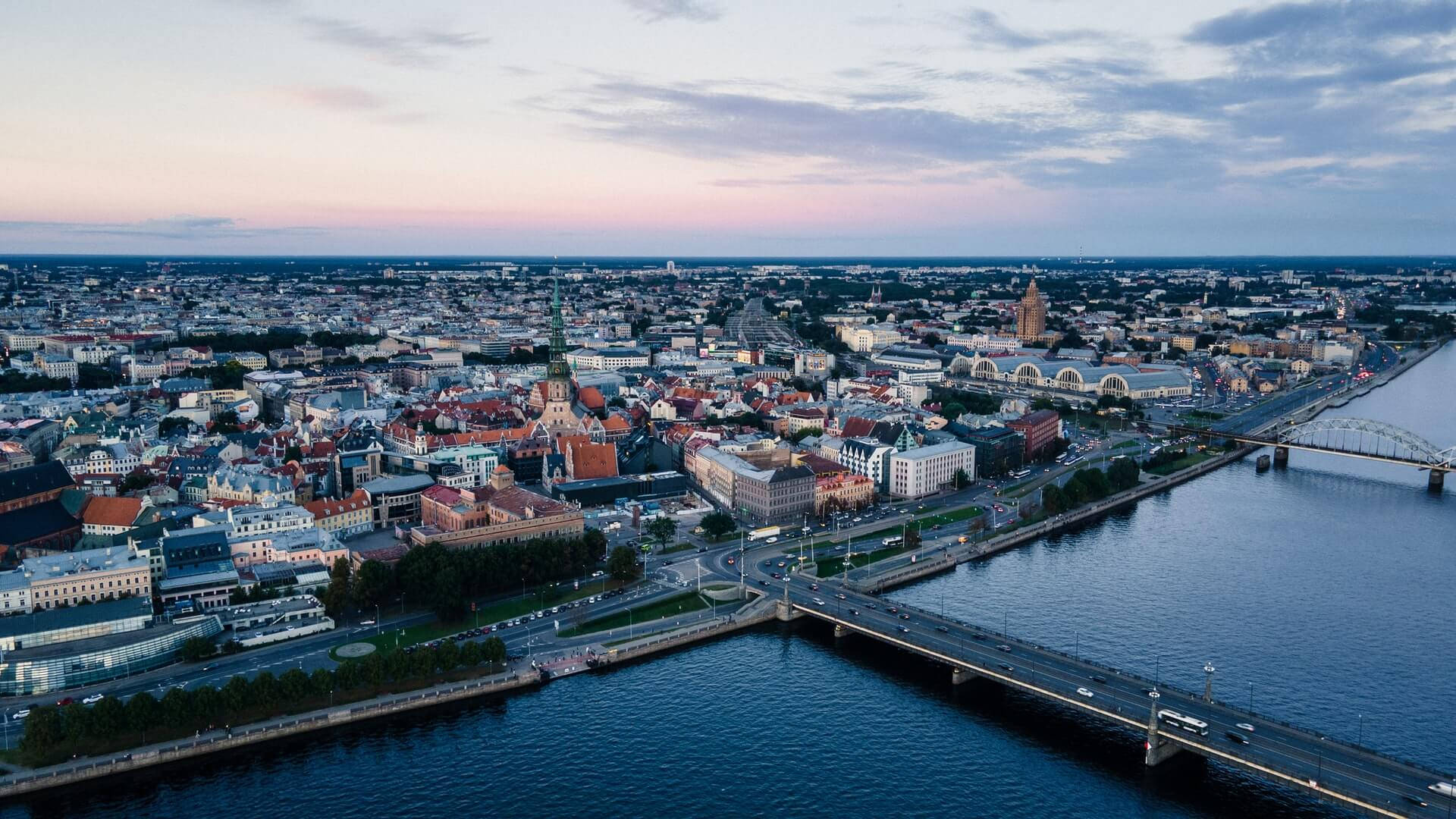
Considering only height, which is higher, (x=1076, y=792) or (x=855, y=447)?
(x=855, y=447)

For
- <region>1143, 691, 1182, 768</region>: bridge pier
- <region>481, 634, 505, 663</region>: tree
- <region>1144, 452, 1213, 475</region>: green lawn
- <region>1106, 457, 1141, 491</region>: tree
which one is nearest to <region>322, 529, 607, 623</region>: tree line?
<region>481, 634, 505, 663</region>: tree

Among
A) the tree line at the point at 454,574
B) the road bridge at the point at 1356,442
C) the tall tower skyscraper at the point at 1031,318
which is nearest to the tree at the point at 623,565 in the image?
the tree line at the point at 454,574

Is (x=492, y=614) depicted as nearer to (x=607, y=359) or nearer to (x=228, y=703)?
(x=228, y=703)

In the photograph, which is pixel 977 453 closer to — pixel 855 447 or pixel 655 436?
pixel 855 447

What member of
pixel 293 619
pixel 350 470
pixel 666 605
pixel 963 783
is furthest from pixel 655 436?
pixel 963 783

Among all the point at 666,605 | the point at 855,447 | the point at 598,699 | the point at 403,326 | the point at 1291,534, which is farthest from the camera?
the point at 403,326
